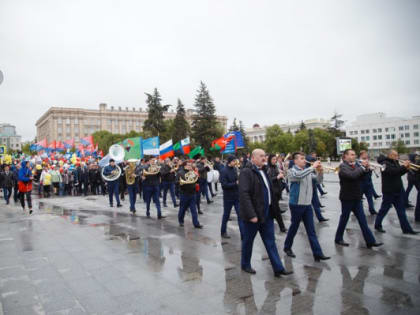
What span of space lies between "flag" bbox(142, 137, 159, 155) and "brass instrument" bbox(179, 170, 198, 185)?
464 inches

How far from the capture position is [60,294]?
4547 mm

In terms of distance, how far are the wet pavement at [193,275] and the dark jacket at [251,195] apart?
102cm

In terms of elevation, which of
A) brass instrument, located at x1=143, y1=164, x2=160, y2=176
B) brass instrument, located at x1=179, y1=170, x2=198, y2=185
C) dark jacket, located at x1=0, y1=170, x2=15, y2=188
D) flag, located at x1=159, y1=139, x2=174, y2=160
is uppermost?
flag, located at x1=159, y1=139, x2=174, y2=160

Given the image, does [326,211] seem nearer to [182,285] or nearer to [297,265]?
[297,265]

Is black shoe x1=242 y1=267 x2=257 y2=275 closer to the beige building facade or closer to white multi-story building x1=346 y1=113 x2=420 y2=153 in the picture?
white multi-story building x1=346 y1=113 x2=420 y2=153

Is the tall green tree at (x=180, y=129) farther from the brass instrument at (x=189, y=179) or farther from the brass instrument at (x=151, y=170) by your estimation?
the brass instrument at (x=189, y=179)

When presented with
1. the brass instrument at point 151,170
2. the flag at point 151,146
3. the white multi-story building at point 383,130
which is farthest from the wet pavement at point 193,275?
the white multi-story building at point 383,130

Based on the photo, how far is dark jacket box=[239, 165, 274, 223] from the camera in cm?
493

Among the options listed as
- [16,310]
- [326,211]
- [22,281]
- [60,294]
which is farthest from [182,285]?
[326,211]

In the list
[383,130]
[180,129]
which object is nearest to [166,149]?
[180,129]

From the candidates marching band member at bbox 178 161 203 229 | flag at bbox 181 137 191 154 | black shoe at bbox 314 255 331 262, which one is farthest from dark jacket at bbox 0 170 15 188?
black shoe at bbox 314 255 331 262

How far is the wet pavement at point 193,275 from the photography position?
4074 millimetres

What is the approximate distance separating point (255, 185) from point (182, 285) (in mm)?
1893

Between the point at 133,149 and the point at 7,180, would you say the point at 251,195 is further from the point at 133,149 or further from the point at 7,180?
the point at 133,149
